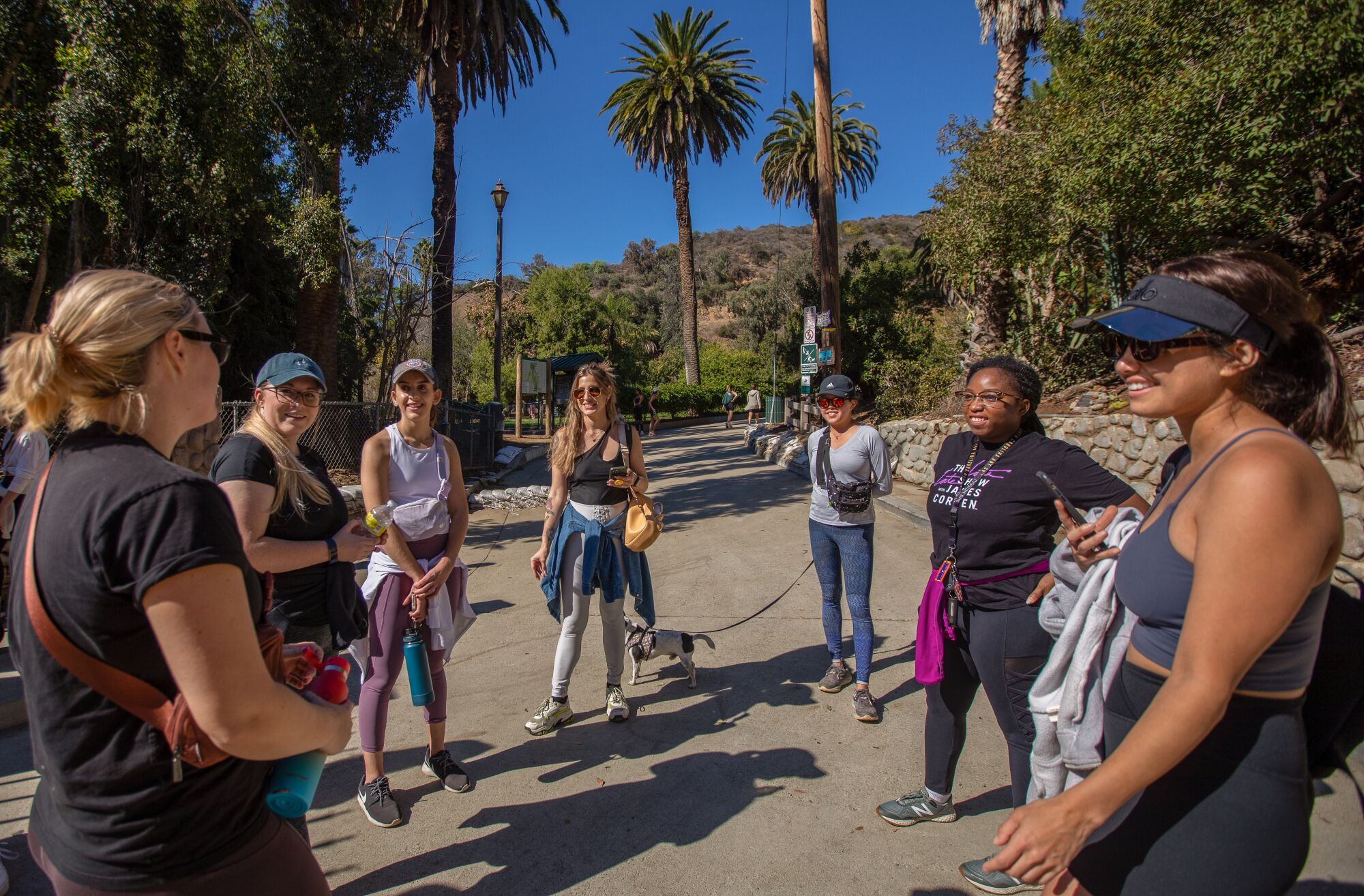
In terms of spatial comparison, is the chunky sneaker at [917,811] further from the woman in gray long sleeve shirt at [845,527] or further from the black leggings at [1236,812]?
the black leggings at [1236,812]

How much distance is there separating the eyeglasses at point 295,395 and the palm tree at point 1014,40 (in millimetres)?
13424

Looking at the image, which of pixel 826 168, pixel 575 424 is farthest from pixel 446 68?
pixel 575 424

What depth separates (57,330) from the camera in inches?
48.6

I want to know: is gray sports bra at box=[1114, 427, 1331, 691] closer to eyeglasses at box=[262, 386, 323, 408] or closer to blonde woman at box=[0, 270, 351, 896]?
blonde woman at box=[0, 270, 351, 896]

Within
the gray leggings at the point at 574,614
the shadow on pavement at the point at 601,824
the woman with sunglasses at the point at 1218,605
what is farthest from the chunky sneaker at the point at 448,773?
the woman with sunglasses at the point at 1218,605

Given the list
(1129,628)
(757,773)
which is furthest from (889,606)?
(1129,628)

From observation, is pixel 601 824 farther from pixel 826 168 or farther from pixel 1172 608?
pixel 826 168

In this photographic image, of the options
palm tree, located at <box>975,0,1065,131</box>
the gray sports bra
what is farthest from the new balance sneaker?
palm tree, located at <box>975,0,1065,131</box>

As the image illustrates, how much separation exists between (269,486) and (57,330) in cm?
133

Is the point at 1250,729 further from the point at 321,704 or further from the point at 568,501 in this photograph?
the point at 568,501

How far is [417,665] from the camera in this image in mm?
3115

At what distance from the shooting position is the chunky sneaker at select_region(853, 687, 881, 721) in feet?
12.8

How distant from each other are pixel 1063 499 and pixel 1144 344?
94cm

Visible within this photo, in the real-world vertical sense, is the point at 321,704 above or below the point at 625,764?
above
